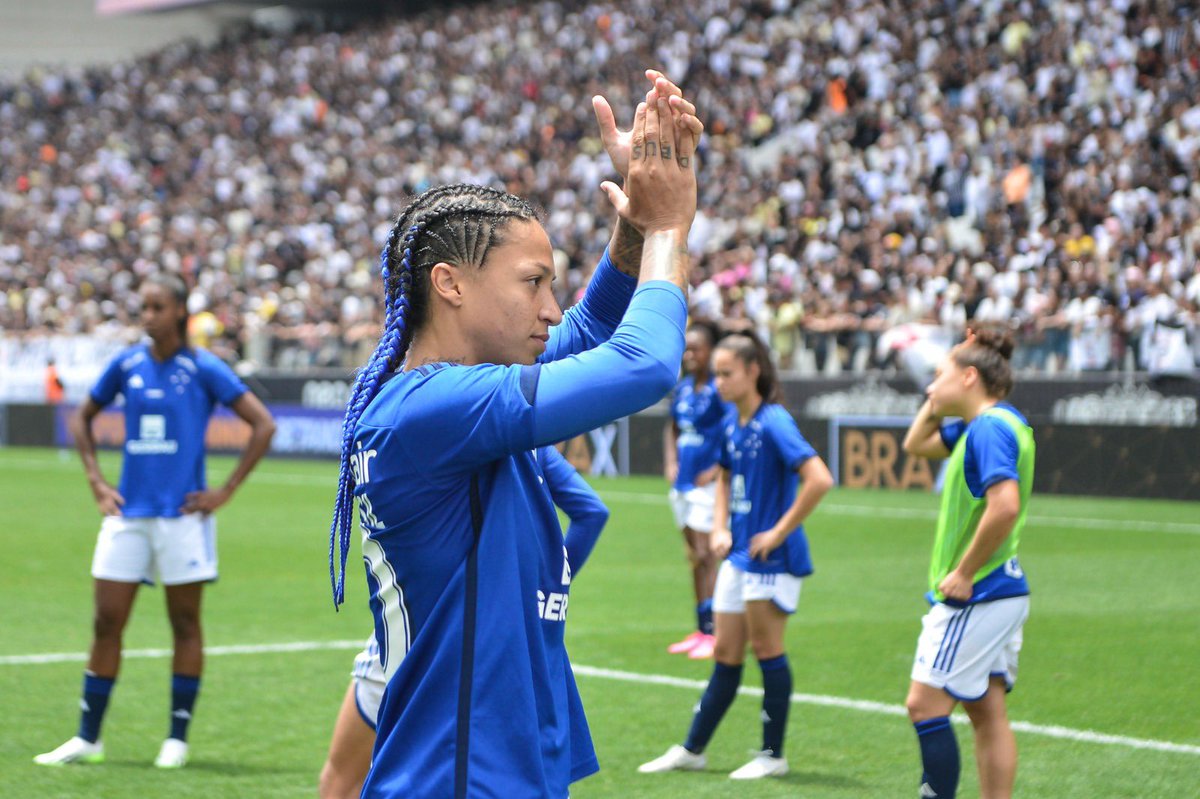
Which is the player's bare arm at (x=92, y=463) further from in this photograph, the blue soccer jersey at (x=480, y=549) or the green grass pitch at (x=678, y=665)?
the blue soccer jersey at (x=480, y=549)

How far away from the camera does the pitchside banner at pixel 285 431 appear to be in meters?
29.2

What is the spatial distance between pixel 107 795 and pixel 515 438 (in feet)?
16.0

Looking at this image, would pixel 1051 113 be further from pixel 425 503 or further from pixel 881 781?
pixel 425 503

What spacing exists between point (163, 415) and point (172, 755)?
159cm

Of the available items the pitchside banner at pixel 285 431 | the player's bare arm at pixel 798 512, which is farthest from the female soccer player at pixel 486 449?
the pitchside banner at pixel 285 431

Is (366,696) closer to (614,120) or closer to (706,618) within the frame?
(614,120)

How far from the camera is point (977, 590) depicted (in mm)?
5691

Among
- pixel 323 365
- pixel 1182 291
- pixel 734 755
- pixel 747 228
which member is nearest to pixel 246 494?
pixel 323 365

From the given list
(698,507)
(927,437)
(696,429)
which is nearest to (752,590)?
(927,437)

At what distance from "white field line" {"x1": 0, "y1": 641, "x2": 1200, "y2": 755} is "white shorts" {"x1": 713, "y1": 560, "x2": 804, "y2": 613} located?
1.53 meters

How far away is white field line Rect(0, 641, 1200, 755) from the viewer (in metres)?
7.71

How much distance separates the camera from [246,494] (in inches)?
899

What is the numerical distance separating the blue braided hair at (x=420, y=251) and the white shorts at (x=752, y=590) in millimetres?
4401

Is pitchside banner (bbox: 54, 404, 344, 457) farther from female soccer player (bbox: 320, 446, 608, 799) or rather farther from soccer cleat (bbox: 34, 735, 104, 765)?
female soccer player (bbox: 320, 446, 608, 799)
